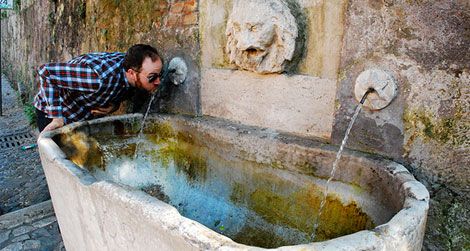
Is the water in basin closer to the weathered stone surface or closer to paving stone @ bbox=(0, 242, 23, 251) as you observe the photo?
the weathered stone surface

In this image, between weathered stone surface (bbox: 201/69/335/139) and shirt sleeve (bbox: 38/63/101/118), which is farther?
shirt sleeve (bbox: 38/63/101/118)

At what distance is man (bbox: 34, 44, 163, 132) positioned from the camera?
2.20 meters

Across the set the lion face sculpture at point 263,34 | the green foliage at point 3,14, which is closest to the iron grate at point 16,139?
the lion face sculpture at point 263,34

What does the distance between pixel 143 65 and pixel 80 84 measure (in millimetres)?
441

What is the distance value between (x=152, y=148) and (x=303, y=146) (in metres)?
1.18

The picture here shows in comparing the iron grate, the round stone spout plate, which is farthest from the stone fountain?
the iron grate

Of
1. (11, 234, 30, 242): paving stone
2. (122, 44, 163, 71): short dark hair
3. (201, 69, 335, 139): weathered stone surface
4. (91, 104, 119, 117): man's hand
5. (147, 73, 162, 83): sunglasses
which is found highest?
(122, 44, 163, 71): short dark hair

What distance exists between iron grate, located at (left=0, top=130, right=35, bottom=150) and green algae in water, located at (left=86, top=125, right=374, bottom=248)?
3.08m

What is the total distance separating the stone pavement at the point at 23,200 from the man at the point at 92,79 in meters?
0.78

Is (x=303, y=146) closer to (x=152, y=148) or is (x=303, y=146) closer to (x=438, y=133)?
(x=438, y=133)

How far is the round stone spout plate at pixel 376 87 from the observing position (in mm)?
1411

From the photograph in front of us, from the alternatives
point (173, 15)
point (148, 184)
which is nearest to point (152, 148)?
point (148, 184)

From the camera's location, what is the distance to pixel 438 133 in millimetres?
1315

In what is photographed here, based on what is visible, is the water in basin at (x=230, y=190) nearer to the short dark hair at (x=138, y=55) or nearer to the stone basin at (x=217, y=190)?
the stone basin at (x=217, y=190)
